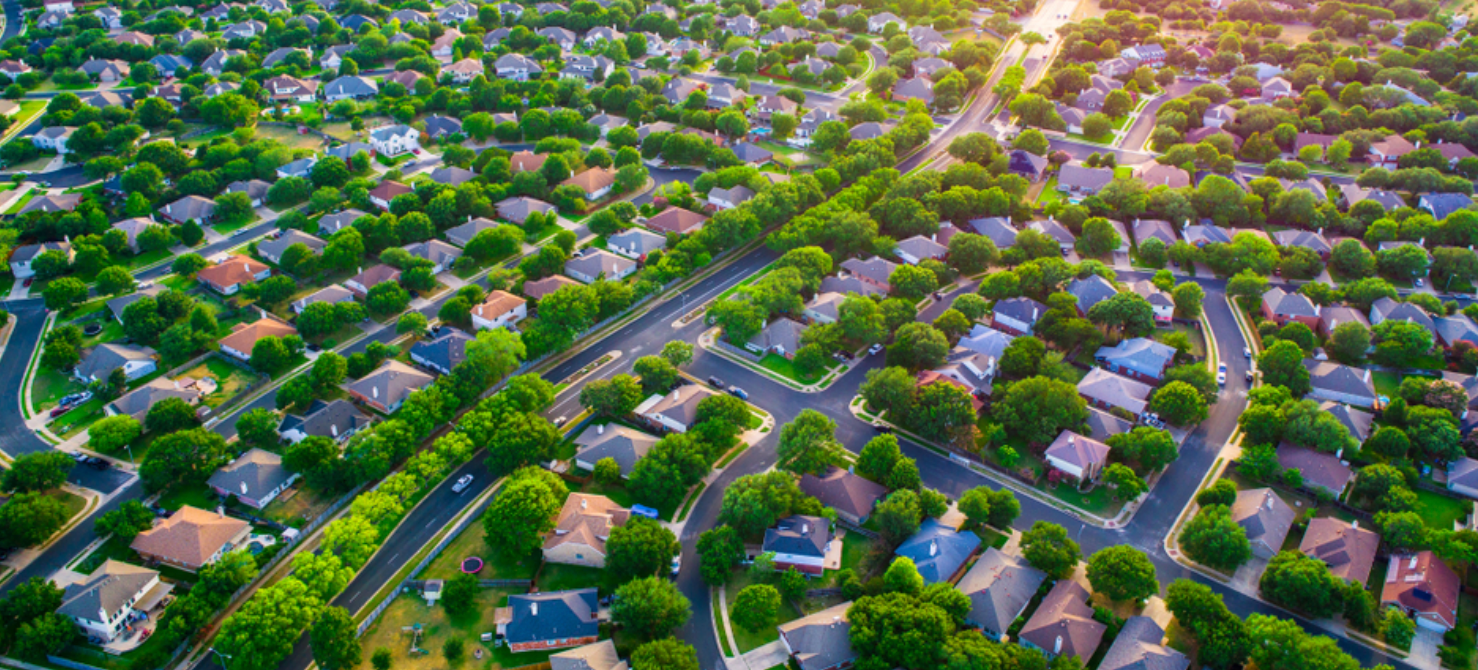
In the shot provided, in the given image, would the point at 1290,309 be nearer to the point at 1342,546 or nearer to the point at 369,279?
the point at 1342,546

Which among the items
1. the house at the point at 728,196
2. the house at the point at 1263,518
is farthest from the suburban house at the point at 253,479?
the house at the point at 1263,518

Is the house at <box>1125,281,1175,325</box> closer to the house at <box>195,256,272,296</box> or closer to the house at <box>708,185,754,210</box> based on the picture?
the house at <box>708,185,754,210</box>

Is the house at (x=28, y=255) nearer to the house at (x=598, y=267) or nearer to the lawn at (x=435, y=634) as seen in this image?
the house at (x=598, y=267)

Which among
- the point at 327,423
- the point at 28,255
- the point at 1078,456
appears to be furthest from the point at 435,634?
the point at 28,255

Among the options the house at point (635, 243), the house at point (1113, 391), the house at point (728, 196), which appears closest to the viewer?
the house at point (1113, 391)

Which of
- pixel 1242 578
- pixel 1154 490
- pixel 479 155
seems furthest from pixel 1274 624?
pixel 479 155

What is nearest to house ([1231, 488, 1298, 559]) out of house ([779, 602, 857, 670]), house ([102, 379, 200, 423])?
house ([779, 602, 857, 670])
